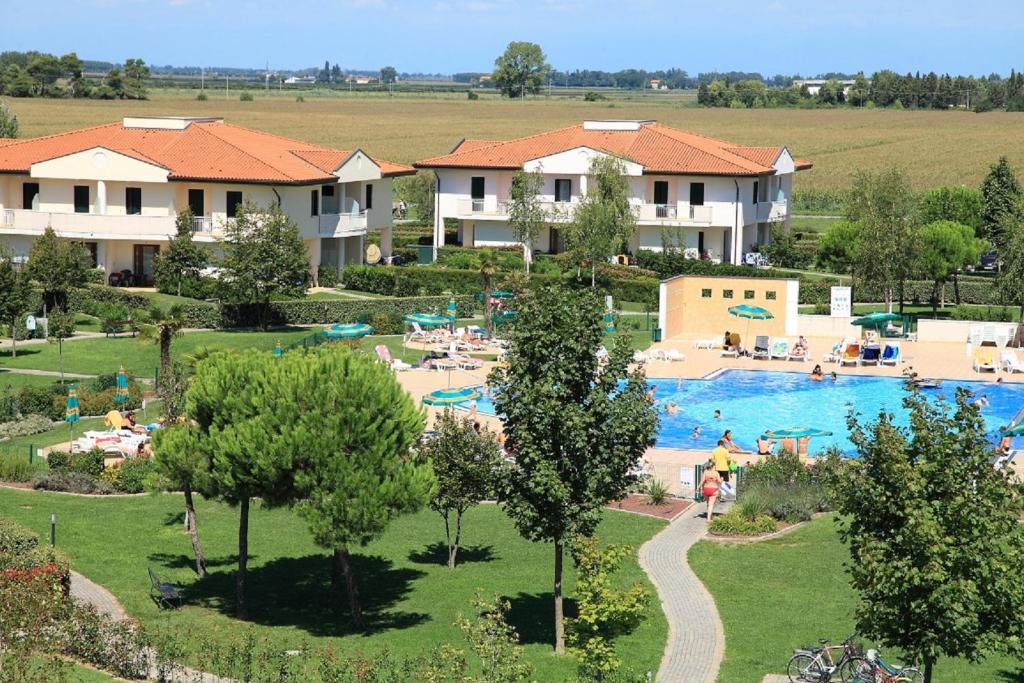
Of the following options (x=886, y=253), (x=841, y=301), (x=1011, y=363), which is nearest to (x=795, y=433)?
(x=1011, y=363)

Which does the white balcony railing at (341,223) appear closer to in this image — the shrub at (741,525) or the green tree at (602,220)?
the green tree at (602,220)

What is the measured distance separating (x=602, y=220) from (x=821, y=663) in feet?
134

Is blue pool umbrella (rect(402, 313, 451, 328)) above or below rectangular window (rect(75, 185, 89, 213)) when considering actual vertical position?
below

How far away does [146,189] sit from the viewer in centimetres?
6181

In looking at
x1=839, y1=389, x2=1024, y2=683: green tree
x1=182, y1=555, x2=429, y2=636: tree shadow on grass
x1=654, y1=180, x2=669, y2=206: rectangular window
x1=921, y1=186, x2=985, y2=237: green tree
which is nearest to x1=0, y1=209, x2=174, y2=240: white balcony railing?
x1=654, y1=180, x2=669, y2=206: rectangular window

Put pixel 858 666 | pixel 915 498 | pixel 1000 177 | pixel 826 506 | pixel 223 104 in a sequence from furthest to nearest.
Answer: pixel 223 104 < pixel 1000 177 < pixel 826 506 < pixel 858 666 < pixel 915 498

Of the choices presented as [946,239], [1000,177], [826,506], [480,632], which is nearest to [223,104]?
[1000,177]

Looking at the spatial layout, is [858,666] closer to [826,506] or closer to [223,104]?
[826,506]

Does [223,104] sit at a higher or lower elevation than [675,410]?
higher

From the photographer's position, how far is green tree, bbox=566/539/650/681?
2150 cm

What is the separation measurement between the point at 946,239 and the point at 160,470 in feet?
124

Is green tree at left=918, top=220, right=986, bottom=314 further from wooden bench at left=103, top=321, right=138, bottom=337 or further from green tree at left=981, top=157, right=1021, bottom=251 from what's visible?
wooden bench at left=103, top=321, right=138, bottom=337

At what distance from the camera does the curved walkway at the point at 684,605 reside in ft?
77.0

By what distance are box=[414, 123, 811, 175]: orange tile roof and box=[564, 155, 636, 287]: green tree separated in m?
3.52
